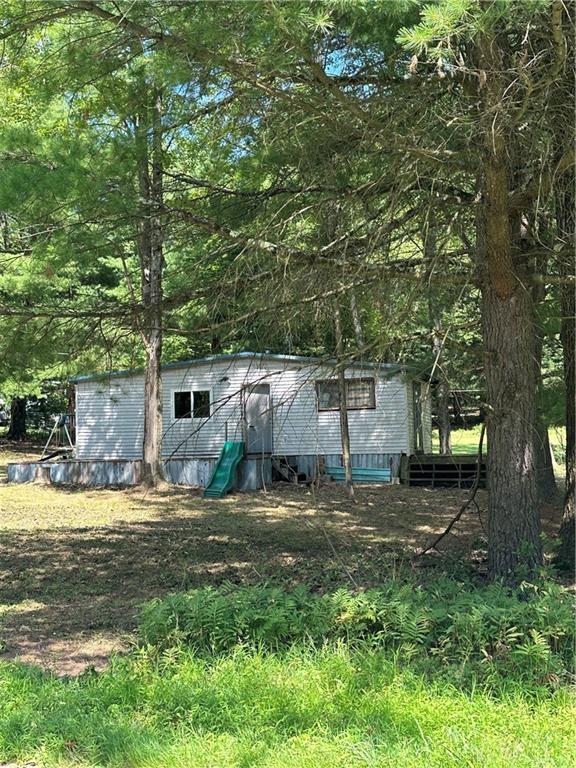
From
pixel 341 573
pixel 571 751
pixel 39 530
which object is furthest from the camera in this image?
pixel 39 530

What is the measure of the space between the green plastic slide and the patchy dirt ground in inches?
17.0

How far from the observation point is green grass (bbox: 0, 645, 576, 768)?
2.97 meters

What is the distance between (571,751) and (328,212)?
13.8 ft

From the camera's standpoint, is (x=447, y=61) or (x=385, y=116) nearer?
(x=447, y=61)

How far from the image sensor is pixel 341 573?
6902 millimetres

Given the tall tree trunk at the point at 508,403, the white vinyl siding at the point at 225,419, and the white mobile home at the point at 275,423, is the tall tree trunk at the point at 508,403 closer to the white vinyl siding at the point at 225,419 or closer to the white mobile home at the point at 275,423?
the white vinyl siding at the point at 225,419

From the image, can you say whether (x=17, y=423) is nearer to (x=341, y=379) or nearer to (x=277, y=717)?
(x=341, y=379)

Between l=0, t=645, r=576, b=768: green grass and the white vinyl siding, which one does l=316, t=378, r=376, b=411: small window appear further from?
l=0, t=645, r=576, b=768: green grass

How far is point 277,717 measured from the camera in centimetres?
338

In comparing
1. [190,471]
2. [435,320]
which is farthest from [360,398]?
[435,320]

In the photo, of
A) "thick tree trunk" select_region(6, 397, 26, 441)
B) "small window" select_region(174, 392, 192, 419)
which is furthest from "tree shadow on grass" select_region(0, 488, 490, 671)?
"thick tree trunk" select_region(6, 397, 26, 441)

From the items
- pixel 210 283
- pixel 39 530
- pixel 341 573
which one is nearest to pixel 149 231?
pixel 210 283

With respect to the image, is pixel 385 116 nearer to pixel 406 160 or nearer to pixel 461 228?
pixel 406 160

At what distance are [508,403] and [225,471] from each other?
11954 mm
